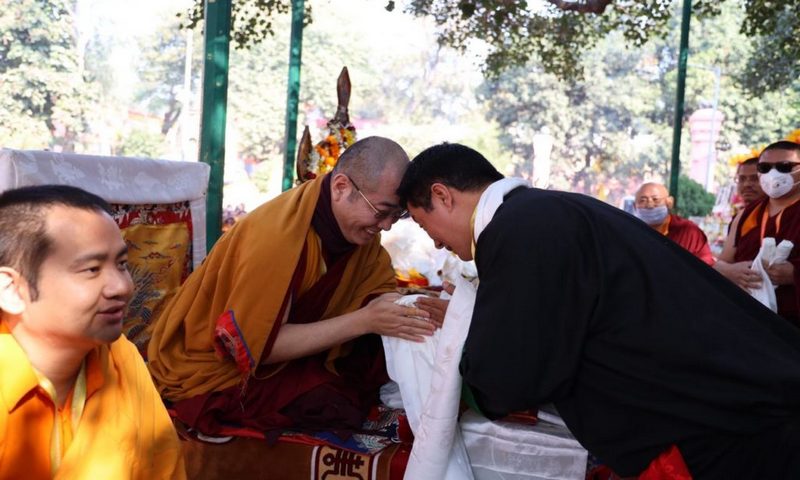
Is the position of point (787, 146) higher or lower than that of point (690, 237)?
higher

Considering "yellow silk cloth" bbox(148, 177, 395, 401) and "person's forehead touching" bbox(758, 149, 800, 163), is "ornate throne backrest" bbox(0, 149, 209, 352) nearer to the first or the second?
"yellow silk cloth" bbox(148, 177, 395, 401)

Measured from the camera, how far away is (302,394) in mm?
3189

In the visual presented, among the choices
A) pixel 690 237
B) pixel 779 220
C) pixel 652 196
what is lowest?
pixel 690 237

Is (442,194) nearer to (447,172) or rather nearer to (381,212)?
(447,172)

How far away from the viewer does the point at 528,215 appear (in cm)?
218

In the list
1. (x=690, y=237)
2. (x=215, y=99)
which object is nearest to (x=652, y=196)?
(x=690, y=237)

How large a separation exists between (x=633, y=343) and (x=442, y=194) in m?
0.77

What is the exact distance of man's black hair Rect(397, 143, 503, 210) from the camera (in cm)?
256

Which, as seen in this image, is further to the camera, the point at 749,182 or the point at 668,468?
the point at 749,182

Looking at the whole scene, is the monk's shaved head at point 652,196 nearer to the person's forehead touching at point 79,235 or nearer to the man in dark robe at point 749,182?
the man in dark robe at point 749,182

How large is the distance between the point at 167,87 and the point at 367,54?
7821mm

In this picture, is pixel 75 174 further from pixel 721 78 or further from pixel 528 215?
pixel 721 78

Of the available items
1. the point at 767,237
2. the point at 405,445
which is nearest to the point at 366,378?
the point at 405,445

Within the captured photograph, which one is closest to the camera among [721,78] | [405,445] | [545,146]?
[405,445]
